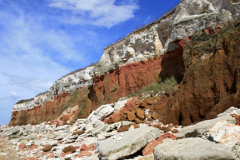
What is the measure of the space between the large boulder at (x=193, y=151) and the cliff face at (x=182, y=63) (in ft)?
11.5

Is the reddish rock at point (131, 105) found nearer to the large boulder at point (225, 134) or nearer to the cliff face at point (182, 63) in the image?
the cliff face at point (182, 63)

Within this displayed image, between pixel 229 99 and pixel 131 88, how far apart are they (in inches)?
405

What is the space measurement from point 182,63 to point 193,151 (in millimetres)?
9509

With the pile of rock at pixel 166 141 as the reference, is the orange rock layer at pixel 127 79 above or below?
above

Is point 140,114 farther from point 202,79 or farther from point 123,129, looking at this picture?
point 202,79

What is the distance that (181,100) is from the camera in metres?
8.34

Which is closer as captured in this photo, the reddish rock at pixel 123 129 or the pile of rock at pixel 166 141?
the pile of rock at pixel 166 141

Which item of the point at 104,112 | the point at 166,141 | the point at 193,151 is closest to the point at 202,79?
the point at 166,141

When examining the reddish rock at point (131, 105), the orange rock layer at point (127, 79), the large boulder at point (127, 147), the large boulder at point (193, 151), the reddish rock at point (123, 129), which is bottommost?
the reddish rock at point (123, 129)

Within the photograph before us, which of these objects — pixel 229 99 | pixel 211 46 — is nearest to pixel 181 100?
pixel 229 99

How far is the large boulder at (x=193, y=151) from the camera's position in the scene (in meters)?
A: 2.72

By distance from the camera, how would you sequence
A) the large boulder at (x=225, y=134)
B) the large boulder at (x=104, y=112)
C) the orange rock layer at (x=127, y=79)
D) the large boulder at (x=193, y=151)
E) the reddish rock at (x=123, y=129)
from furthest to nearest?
1. the orange rock layer at (x=127, y=79)
2. the large boulder at (x=104, y=112)
3. the reddish rock at (x=123, y=129)
4. the large boulder at (x=225, y=134)
5. the large boulder at (x=193, y=151)

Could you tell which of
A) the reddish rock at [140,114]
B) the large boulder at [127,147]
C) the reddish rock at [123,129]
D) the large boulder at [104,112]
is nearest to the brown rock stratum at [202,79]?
the reddish rock at [140,114]

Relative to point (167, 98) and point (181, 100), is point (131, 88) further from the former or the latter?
point (181, 100)
